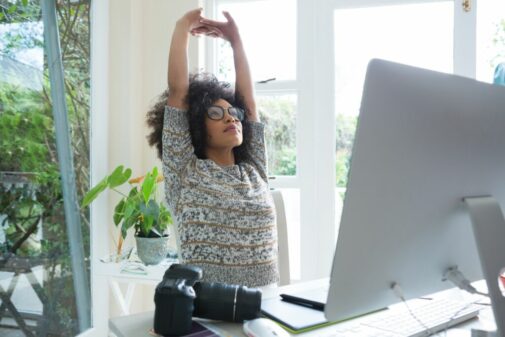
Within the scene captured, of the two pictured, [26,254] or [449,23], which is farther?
[449,23]

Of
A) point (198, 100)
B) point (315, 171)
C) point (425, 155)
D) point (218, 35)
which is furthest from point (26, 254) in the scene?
point (425, 155)

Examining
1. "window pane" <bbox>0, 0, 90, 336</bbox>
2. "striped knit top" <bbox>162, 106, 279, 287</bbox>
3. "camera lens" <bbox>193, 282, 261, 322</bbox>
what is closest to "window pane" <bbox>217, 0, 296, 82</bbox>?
"window pane" <bbox>0, 0, 90, 336</bbox>

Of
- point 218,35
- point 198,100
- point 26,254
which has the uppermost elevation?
point 218,35

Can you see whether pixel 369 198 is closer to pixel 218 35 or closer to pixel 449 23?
pixel 218 35

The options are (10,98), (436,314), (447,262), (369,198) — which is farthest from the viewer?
(10,98)

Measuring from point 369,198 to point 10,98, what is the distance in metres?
1.69

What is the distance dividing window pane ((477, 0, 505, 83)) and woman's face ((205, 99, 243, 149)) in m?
1.50

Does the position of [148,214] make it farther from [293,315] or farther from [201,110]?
[293,315]

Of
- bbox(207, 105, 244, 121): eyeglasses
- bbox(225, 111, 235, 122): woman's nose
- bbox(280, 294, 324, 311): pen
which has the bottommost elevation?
bbox(280, 294, 324, 311): pen

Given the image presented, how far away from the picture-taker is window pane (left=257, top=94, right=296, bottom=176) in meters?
2.42

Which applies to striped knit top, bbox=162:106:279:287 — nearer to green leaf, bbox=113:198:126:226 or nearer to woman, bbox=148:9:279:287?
woman, bbox=148:9:279:287

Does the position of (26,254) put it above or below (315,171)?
below

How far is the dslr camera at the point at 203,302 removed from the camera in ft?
2.48

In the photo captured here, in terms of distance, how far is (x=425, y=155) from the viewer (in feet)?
1.99
